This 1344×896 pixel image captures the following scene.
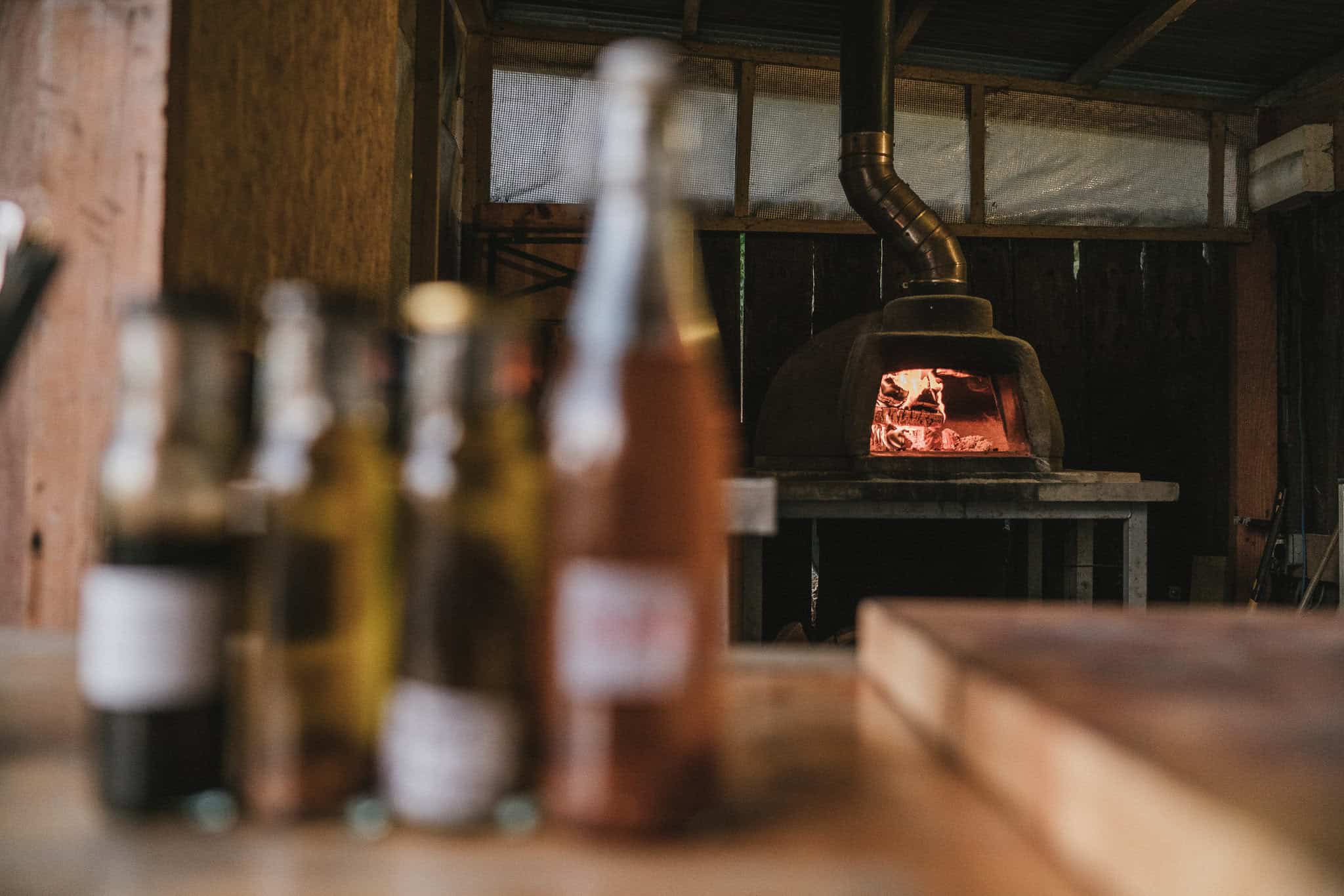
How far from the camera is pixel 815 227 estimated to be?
15.7 feet

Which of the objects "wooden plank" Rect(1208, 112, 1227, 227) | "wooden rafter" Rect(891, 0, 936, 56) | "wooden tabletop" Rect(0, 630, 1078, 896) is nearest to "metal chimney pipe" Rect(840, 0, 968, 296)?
"wooden rafter" Rect(891, 0, 936, 56)

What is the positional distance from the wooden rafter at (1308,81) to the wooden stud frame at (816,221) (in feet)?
0.45

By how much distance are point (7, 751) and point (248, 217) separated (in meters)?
0.83

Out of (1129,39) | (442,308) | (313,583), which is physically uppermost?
(1129,39)

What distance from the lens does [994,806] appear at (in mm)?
492

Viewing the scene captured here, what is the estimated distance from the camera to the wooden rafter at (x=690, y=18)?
172 inches

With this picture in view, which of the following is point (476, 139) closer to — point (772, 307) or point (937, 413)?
point (772, 307)

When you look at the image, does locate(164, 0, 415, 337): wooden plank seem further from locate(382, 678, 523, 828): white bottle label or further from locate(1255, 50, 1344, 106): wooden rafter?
locate(1255, 50, 1344, 106): wooden rafter

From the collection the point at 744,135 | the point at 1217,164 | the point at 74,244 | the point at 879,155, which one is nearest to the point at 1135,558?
the point at 879,155

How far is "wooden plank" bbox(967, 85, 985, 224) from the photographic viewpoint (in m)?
4.88

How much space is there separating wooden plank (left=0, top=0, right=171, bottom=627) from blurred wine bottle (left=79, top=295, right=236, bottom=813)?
0.63m

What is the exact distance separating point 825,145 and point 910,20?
2.32 feet

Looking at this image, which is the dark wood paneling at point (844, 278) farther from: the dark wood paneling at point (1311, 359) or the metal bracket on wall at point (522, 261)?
the dark wood paneling at point (1311, 359)

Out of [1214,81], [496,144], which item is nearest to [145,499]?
[496,144]
